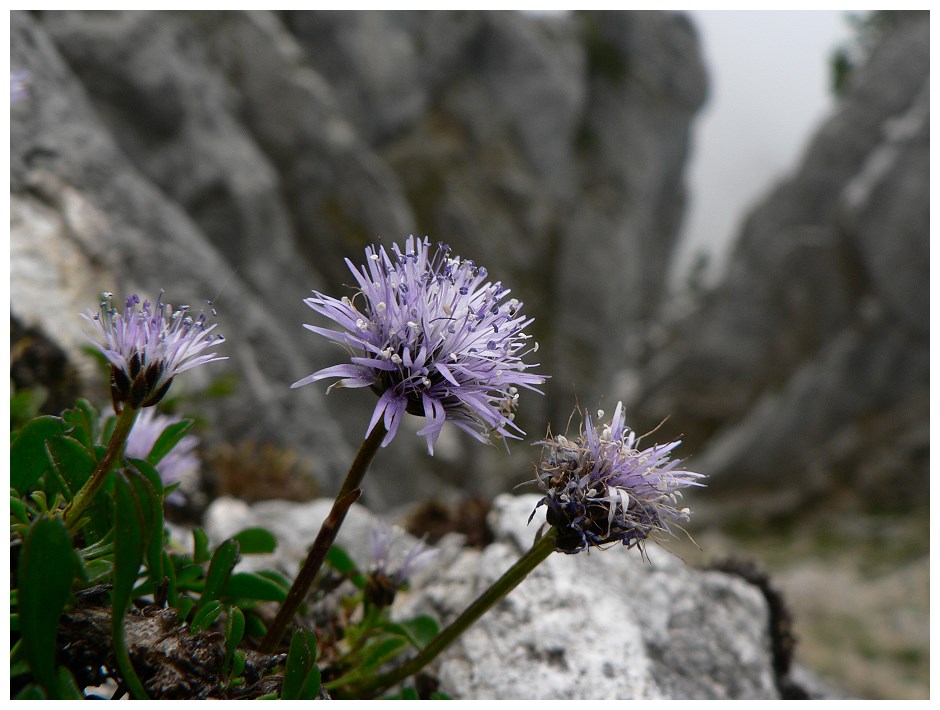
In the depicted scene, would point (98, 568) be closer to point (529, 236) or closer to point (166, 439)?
point (166, 439)

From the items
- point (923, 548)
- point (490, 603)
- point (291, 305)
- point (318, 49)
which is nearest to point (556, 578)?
point (490, 603)

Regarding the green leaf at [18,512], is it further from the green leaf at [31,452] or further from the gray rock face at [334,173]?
the gray rock face at [334,173]

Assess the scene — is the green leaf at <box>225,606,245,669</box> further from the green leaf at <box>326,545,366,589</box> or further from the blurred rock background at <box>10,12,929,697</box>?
the blurred rock background at <box>10,12,929,697</box>

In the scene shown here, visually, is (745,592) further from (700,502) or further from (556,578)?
(700,502)

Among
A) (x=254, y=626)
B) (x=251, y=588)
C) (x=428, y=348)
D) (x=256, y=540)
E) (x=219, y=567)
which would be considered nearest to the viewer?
(x=428, y=348)

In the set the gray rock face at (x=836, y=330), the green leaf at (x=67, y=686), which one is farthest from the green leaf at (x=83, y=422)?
the gray rock face at (x=836, y=330)

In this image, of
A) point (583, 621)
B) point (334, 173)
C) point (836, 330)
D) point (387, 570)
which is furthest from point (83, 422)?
point (836, 330)

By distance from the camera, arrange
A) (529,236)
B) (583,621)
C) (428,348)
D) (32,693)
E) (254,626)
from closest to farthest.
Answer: (32,693) < (428,348) < (254,626) < (583,621) < (529,236)
